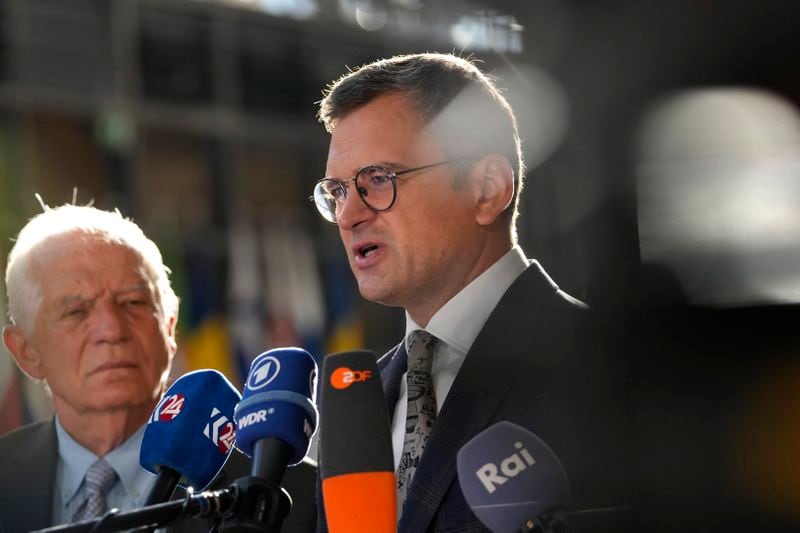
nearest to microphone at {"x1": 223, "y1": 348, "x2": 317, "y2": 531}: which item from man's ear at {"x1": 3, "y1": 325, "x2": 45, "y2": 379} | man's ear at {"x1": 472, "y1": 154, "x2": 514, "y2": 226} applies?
man's ear at {"x1": 472, "y1": 154, "x2": 514, "y2": 226}

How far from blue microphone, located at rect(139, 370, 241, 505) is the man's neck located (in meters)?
0.72

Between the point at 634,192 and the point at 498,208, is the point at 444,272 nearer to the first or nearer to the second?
the point at 498,208

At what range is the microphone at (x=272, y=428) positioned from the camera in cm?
159

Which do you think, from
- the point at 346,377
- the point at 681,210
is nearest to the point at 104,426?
the point at 346,377

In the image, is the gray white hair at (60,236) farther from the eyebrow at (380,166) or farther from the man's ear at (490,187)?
the man's ear at (490,187)

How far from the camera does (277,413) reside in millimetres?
1782

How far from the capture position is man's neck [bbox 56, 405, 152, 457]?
278 centimetres

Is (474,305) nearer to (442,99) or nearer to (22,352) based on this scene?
(442,99)

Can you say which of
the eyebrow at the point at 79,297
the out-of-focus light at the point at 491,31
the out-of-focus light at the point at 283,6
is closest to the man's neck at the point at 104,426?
the eyebrow at the point at 79,297

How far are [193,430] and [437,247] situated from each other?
65cm

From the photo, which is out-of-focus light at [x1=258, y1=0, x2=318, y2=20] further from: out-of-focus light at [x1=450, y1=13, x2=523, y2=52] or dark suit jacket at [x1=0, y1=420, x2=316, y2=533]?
out-of-focus light at [x1=450, y1=13, x2=523, y2=52]

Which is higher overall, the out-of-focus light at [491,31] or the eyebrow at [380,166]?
the out-of-focus light at [491,31]

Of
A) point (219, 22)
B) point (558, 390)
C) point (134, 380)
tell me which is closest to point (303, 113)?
point (219, 22)

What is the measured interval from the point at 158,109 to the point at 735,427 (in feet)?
45.0
